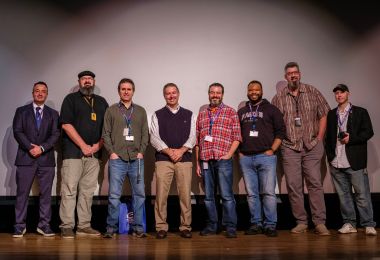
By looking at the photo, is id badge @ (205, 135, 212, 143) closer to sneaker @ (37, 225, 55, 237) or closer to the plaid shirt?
the plaid shirt

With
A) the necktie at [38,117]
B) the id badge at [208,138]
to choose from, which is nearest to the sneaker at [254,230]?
the id badge at [208,138]

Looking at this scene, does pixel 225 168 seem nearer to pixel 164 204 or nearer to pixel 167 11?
pixel 164 204

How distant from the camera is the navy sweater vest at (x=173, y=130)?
5.11 meters

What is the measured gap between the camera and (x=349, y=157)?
517cm

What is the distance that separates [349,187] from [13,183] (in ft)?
12.6

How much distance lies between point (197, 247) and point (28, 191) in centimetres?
205

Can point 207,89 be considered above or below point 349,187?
above

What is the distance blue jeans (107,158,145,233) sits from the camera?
197 inches

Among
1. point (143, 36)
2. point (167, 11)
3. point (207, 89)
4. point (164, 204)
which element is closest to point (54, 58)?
point (143, 36)

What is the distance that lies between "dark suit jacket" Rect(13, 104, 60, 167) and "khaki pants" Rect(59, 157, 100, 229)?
9.2 inches

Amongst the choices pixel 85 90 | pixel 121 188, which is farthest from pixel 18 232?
pixel 85 90

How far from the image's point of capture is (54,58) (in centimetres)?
572

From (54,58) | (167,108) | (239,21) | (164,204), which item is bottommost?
(164,204)

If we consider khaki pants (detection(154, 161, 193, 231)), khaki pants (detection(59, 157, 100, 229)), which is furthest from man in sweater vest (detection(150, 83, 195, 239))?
khaki pants (detection(59, 157, 100, 229))
